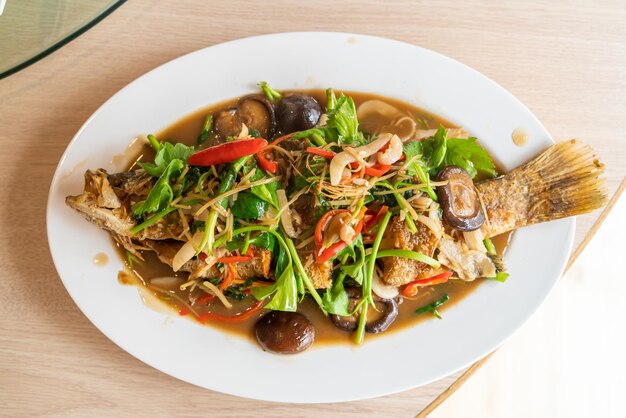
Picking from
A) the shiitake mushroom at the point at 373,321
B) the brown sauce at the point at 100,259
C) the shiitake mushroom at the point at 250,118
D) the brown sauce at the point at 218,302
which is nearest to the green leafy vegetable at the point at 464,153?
the brown sauce at the point at 218,302

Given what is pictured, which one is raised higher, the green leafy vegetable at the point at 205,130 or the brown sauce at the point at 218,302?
the green leafy vegetable at the point at 205,130

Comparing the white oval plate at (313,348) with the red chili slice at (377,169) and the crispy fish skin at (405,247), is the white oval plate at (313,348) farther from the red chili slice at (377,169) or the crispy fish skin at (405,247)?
the red chili slice at (377,169)

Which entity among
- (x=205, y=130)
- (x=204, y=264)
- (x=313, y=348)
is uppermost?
(x=205, y=130)

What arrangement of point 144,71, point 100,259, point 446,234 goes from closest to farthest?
1. point 446,234
2. point 100,259
3. point 144,71

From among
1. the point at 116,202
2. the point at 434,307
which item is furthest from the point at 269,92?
the point at 434,307

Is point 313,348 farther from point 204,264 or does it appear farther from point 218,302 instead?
point 204,264
